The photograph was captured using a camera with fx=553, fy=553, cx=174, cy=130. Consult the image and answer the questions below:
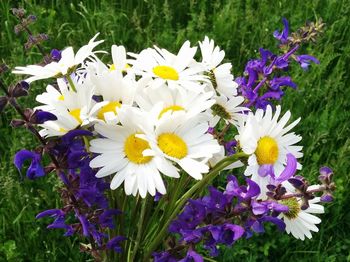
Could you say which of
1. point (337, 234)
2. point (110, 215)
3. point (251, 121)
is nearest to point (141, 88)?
point (251, 121)

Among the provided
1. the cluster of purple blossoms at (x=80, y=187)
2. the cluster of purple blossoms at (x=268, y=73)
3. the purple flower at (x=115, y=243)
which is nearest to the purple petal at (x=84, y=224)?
the cluster of purple blossoms at (x=80, y=187)

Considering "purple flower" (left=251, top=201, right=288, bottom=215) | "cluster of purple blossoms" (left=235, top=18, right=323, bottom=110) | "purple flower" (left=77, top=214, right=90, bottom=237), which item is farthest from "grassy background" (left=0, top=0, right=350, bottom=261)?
"purple flower" (left=251, top=201, right=288, bottom=215)

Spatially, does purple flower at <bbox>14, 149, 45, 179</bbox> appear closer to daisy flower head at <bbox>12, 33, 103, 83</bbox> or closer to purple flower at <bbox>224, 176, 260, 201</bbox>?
daisy flower head at <bbox>12, 33, 103, 83</bbox>

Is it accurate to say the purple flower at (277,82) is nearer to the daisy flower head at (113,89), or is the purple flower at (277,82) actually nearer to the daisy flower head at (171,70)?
the daisy flower head at (171,70)

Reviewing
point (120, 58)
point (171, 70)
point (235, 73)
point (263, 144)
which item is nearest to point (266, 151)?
point (263, 144)

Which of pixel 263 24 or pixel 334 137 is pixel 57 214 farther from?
pixel 263 24

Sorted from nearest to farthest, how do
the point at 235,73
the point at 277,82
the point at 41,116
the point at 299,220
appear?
the point at 41,116
the point at 299,220
the point at 277,82
the point at 235,73

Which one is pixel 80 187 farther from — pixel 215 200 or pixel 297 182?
pixel 297 182

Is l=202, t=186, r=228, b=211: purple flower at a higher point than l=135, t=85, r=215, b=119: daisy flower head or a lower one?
lower
